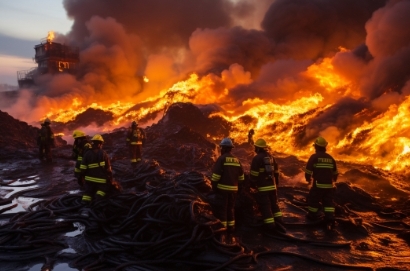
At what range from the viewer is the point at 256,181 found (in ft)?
21.9

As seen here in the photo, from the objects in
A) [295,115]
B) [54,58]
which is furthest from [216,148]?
[54,58]

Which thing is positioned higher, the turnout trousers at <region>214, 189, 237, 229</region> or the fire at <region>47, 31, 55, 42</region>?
the fire at <region>47, 31, 55, 42</region>

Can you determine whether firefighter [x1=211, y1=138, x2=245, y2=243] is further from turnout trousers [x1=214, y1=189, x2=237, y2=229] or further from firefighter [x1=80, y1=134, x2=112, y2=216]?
firefighter [x1=80, y1=134, x2=112, y2=216]

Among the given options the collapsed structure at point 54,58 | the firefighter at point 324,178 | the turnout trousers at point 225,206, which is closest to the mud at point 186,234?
the turnout trousers at point 225,206

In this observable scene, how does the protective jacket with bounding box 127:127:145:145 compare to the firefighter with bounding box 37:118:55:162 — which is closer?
the protective jacket with bounding box 127:127:145:145

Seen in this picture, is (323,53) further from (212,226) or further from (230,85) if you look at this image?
(212,226)

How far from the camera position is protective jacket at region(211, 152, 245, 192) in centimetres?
620

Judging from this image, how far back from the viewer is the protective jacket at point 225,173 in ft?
20.3

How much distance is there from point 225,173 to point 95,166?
2.93 meters

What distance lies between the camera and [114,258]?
518 cm

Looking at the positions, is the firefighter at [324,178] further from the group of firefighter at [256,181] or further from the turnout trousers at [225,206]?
the turnout trousers at [225,206]

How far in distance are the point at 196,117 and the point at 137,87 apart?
2340 centimetres

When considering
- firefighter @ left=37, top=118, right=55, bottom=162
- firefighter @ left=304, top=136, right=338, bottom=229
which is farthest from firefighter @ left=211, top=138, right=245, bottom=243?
firefighter @ left=37, top=118, right=55, bottom=162

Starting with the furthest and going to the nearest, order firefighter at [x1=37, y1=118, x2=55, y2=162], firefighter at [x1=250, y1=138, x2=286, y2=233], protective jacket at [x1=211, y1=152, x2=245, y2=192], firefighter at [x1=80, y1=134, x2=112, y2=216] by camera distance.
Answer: firefighter at [x1=37, y1=118, x2=55, y2=162] → firefighter at [x1=80, y1=134, x2=112, y2=216] → firefighter at [x1=250, y1=138, x2=286, y2=233] → protective jacket at [x1=211, y1=152, x2=245, y2=192]
